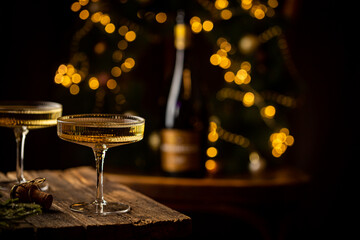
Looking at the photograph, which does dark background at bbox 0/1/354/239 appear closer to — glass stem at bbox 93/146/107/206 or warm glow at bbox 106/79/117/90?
warm glow at bbox 106/79/117/90

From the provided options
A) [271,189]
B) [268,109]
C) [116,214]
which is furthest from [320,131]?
[116,214]

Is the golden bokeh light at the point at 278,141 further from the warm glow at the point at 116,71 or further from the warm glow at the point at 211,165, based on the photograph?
the warm glow at the point at 116,71

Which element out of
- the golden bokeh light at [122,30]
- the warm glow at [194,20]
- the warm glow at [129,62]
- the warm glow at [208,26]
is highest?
the warm glow at [194,20]

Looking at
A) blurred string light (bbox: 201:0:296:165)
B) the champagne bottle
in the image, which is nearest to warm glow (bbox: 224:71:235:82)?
blurred string light (bbox: 201:0:296:165)

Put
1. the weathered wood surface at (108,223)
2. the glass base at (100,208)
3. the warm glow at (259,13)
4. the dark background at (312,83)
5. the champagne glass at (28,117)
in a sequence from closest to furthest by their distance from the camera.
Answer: the weathered wood surface at (108,223) → the glass base at (100,208) → the champagne glass at (28,117) → the warm glow at (259,13) → the dark background at (312,83)

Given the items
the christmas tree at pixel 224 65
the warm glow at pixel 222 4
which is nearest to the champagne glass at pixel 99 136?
the christmas tree at pixel 224 65

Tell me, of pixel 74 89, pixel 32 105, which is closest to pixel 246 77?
pixel 74 89
